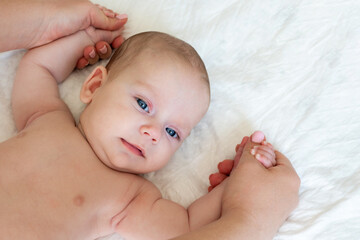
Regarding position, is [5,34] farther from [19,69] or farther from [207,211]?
[207,211]

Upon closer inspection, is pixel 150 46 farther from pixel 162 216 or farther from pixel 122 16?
pixel 162 216

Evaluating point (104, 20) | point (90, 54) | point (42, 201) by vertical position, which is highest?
point (104, 20)

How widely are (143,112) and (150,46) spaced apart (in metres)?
0.23

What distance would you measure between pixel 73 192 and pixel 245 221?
480mm

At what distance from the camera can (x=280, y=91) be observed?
1.41 meters

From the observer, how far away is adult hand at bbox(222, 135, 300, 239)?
107 centimetres

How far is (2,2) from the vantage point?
137cm

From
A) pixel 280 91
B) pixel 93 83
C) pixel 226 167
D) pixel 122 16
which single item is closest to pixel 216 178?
pixel 226 167

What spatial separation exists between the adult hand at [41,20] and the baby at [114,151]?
226 mm

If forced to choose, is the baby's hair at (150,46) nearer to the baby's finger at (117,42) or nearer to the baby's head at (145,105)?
the baby's head at (145,105)

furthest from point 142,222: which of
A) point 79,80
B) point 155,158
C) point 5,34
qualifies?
point 5,34

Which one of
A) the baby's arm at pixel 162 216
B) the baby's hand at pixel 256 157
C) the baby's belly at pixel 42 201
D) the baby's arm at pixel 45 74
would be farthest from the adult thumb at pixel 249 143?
the baby's arm at pixel 45 74

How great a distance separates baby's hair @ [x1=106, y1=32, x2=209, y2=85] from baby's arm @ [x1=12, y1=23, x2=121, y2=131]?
20 cm

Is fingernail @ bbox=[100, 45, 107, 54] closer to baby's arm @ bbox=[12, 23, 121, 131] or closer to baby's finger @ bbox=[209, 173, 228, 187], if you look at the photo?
baby's arm @ bbox=[12, 23, 121, 131]
